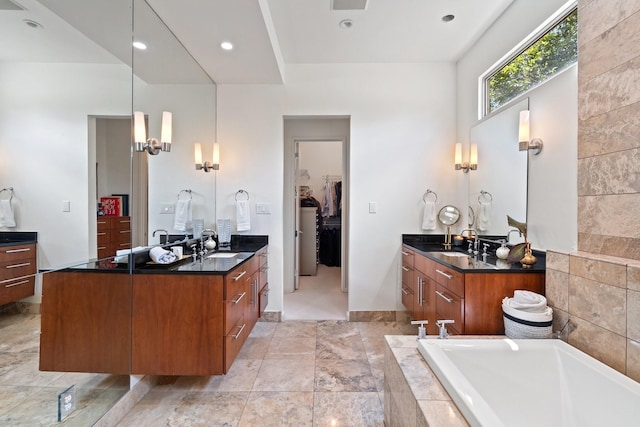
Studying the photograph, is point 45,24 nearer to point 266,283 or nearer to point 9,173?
point 9,173

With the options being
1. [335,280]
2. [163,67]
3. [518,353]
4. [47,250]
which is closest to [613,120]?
[518,353]

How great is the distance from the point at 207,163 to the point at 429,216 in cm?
238

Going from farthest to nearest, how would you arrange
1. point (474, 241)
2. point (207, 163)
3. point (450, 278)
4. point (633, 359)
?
point (207, 163) → point (474, 241) → point (450, 278) → point (633, 359)

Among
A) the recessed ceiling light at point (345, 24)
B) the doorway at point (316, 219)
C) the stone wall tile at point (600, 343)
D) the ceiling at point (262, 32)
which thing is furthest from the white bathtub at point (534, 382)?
the recessed ceiling light at point (345, 24)

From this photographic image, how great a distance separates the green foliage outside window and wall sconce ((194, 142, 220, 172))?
8.95 ft

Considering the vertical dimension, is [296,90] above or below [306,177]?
above

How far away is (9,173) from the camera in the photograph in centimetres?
103

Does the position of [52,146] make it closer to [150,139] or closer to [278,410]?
[150,139]

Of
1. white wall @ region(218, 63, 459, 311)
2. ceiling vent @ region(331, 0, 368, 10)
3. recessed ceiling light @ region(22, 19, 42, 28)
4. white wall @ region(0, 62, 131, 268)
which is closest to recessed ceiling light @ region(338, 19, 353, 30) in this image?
ceiling vent @ region(331, 0, 368, 10)

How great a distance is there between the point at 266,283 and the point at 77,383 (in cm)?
173

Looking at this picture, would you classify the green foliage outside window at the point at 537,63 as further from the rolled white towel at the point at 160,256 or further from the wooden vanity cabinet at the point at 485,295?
the rolled white towel at the point at 160,256

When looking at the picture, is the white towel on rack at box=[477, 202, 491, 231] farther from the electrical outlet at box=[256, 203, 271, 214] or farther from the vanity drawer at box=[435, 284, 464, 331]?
the electrical outlet at box=[256, 203, 271, 214]

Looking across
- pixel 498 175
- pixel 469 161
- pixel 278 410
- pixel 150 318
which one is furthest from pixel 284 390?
pixel 469 161

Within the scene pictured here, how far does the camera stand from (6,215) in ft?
→ 3.38
